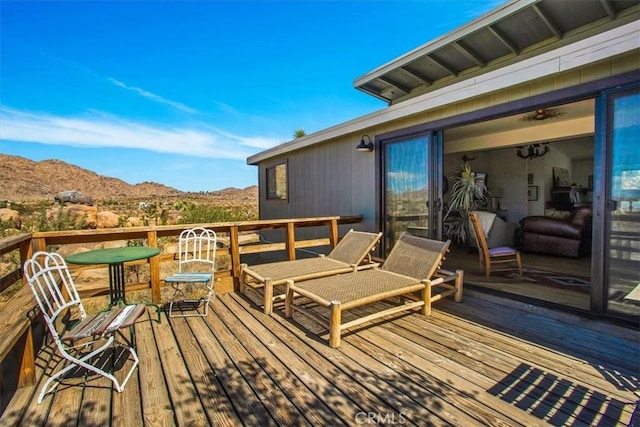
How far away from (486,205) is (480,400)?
6857 millimetres

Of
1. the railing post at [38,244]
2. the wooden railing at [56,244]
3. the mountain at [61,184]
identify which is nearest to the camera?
the wooden railing at [56,244]

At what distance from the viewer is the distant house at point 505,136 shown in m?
2.64

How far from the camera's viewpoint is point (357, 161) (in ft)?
17.9

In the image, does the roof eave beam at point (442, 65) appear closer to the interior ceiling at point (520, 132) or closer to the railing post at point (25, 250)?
the interior ceiling at point (520, 132)

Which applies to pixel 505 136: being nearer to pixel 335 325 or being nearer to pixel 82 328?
pixel 335 325

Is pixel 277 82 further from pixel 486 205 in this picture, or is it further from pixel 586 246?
pixel 586 246

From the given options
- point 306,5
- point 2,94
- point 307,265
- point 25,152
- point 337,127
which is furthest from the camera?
point 25,152

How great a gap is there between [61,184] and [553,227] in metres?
35.2

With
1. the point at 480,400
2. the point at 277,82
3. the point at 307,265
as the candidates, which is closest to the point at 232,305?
the point at 307,265

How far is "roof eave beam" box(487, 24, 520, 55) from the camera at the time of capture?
4832 mm

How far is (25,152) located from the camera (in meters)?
29.5

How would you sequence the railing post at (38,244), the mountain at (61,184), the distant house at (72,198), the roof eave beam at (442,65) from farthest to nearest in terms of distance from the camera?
the mountain at (61,184), the distant house at (72,198), the roof eave beam at (442,65), the railing post at (38,244)

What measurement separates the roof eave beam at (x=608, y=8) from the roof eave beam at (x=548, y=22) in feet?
1.80

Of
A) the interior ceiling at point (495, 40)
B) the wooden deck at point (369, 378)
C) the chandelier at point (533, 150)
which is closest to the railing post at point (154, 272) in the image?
the wooden deck at point (369, 378)
